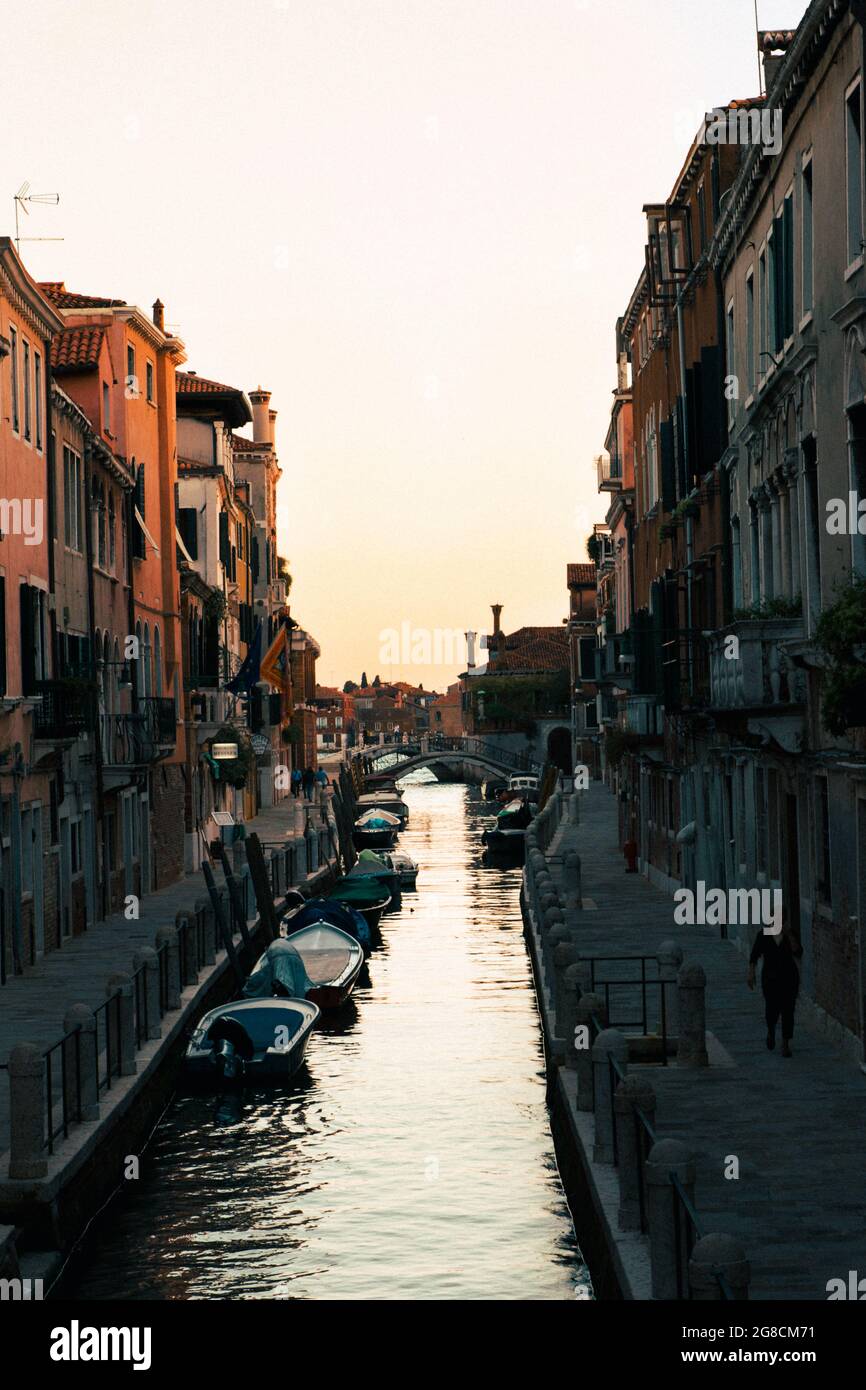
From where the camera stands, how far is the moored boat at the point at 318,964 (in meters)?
25.6

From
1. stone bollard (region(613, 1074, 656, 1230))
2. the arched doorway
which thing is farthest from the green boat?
the arched doorway

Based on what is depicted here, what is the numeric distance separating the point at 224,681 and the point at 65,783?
2793 cm

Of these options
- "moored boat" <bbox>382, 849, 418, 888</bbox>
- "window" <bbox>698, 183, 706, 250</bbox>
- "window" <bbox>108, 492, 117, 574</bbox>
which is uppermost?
"window" <bbox>698, 183, 706, 250</bbox>

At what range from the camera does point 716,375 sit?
24906 mm

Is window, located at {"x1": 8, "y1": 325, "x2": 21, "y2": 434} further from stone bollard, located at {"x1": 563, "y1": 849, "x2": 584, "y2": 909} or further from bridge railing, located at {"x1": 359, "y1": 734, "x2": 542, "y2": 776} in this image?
bridge railing, located at {"x1": 359, "y1": 734, "x2": 542, "y2": 776}

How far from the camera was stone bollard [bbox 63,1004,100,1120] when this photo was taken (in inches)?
603

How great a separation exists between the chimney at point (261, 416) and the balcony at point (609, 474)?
27.4 m

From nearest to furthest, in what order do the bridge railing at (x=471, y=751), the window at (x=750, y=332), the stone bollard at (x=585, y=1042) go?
1. the stone bollard at (x=585, y=1042)
2. the window at (x=750, y=332)
3. the bridge railing at (x=471, y=751)

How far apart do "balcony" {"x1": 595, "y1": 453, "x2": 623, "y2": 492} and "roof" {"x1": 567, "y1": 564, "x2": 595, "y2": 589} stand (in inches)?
1661
